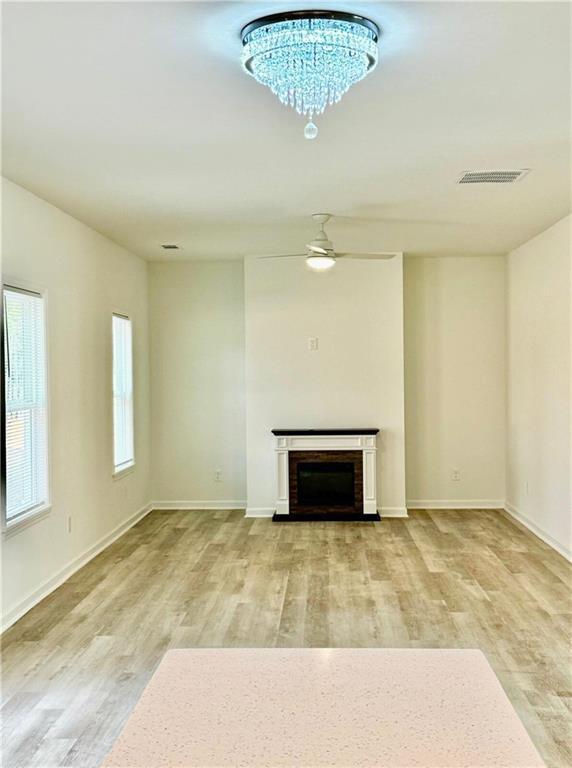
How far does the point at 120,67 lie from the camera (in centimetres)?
280

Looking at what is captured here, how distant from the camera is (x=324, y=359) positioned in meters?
7.57

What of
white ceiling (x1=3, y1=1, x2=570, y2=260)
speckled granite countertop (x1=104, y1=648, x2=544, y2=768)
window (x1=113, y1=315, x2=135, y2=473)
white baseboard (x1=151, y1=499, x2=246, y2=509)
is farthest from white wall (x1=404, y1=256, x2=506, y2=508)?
speckled granite countertop (x1=104, y1=648, x2=544, y2=768)

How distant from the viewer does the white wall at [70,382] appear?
463 centimetres

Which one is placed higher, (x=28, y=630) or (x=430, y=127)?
(x=430, y=127)

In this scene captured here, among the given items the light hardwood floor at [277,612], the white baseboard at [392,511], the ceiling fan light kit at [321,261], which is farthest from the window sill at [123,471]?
the ceiling fan light kit at [321,261]

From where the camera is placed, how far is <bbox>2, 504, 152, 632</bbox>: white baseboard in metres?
4.45

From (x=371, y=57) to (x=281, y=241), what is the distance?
420cm

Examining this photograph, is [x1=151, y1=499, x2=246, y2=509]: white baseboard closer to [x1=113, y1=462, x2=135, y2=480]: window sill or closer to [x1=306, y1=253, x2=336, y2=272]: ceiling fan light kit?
[x1=113, y1=462, x2=135, y2=480]: window sill

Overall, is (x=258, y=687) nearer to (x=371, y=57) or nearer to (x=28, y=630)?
(x=371, y=57)

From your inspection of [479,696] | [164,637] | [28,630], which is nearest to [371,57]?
[479,696]

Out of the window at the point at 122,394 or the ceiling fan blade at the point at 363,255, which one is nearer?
the ceiling fan blade at the point at 363,255

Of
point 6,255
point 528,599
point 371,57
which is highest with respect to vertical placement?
point 371,57

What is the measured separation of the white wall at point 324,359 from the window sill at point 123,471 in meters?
1.21

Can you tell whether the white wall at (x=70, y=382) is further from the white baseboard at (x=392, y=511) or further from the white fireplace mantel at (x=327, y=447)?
the white baseboard at (x=392, y=511)
